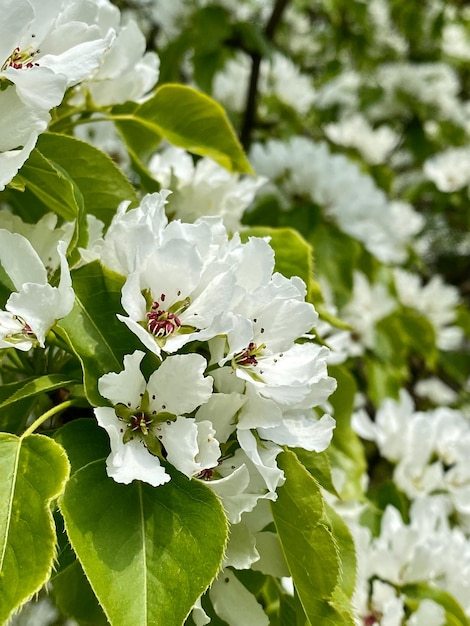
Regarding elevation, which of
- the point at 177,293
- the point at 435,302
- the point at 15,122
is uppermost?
the point at 15,122

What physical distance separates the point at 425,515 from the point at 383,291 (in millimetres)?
673

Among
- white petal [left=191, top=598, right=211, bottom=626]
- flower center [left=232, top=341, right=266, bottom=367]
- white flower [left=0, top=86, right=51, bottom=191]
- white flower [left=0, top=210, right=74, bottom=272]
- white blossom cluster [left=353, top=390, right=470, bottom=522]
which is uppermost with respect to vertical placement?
white flower [left=0, top=86, right=51, bottom=191]

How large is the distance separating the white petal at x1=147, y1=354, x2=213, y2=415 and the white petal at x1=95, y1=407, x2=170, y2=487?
0.12 feet

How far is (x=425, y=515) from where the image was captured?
43.9 inches

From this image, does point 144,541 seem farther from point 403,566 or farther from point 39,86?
point 403,566

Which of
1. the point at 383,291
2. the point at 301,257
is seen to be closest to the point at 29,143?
the point at 301,257

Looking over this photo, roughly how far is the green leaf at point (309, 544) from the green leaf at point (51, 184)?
27 cm

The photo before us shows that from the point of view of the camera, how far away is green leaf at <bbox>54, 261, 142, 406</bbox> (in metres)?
0.57

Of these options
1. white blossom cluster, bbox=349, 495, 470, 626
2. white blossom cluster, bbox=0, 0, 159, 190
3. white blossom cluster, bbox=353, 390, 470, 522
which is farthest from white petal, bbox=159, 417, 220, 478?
white blossom cluster, bbox=353, 390, 470, 522

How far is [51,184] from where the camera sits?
63 cm

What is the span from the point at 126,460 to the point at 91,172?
1.01 ft

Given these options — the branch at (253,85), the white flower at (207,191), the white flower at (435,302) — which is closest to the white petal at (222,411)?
the white flower at (207,191)

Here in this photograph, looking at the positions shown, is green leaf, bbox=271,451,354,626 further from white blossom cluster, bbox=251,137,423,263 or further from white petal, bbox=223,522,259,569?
white blossom cluster, bbox=251,137,423,263

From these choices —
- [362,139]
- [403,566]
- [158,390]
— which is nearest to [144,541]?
[158,390]
